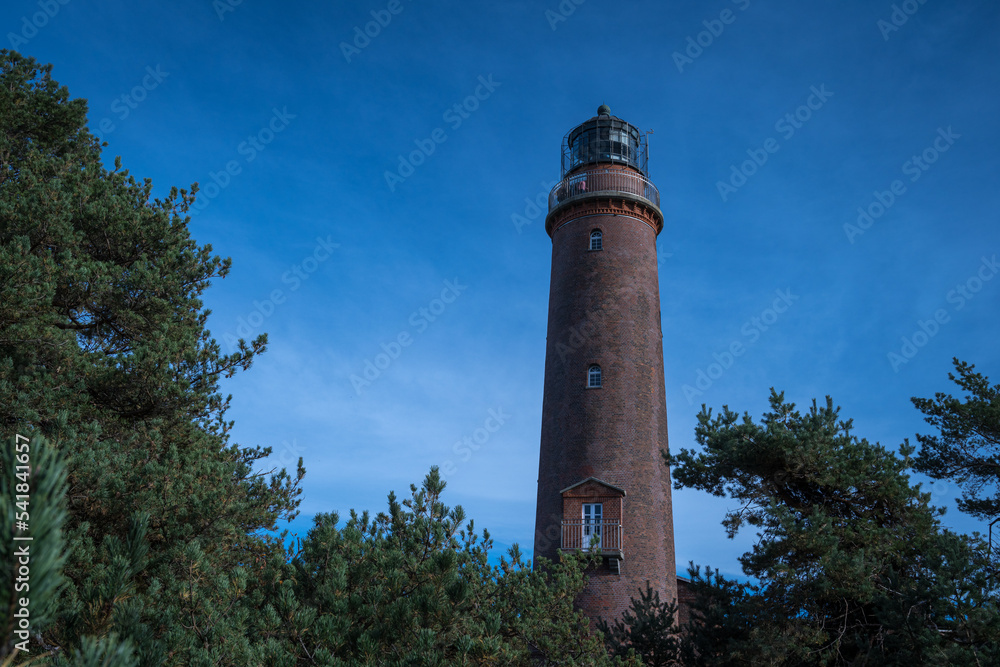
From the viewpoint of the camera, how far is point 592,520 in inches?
768

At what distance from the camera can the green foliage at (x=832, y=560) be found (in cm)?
959

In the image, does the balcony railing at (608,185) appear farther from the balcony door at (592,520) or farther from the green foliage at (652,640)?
the green foliage at (652,640)

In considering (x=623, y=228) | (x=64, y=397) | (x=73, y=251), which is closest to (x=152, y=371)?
(x=64, y=397)

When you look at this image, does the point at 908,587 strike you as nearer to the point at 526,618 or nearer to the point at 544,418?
the point at 526,618

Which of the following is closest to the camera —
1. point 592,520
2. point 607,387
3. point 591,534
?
point 591,534

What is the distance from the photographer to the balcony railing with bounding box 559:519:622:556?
63.0 feet

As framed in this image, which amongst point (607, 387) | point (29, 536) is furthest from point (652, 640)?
point (29, 536)

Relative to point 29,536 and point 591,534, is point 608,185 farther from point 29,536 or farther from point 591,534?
point 29,536

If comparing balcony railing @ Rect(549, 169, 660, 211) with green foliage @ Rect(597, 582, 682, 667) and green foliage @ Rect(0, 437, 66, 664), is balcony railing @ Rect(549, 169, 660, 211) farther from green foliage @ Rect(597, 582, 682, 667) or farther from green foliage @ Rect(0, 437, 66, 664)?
green foliage @ Rect(0, 437, 66, 664)

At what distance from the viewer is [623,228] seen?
75.4 ft

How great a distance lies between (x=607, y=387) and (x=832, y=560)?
10.6 meters

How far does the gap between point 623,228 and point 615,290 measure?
2.37m

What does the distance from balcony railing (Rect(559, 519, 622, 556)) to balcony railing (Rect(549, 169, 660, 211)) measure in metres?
10.6

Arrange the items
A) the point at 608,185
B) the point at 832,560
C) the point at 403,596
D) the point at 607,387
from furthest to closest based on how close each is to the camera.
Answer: the point at 608,185 → the point at 607,387 → the point at 832,560 → the point at 403,596
